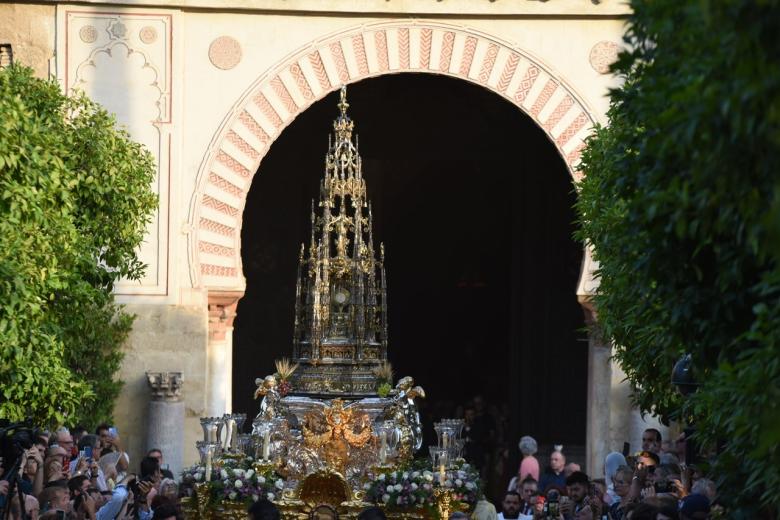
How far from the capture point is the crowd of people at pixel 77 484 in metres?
10.5

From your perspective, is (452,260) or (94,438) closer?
(94,438)

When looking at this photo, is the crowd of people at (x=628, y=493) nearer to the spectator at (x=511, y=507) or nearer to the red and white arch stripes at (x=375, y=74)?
the spectator at (x=511, y=507)

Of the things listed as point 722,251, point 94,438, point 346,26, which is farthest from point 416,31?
point 722,251

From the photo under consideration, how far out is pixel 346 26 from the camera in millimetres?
19250

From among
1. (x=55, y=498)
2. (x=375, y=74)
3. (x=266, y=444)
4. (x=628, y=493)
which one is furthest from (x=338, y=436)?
(x=375, y=74)

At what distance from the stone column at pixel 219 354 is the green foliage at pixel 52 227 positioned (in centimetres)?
292

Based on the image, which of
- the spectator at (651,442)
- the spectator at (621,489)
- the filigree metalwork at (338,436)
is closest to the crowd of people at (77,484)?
the filigree metalwork at (338,436)

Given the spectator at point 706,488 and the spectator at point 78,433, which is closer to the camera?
the spectator at point 706,488

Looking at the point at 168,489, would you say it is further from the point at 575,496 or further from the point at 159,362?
the point at 159,362

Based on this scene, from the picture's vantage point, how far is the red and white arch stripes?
19.1 m

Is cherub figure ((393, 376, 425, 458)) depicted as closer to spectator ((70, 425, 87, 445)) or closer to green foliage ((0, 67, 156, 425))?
green foliage ((0, 67, 156, 425))

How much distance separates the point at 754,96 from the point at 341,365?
9896 millimetres

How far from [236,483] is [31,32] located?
6950mm

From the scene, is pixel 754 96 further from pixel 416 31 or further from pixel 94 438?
pixel 416 31
